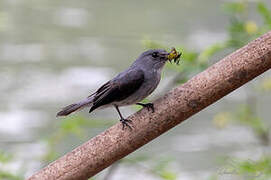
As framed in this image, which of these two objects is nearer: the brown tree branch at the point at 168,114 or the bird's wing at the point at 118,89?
the brown tree branch at the point at 168,114

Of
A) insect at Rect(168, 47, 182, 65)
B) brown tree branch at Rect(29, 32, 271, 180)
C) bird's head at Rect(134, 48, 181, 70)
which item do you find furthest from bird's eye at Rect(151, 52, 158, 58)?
brown tree branch at Rect(29, 32, 271, 180)

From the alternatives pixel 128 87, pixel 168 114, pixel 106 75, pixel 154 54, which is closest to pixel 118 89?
pixel 128 87

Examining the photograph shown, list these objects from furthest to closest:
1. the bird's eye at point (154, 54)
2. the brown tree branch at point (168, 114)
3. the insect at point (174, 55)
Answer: the bird's eye at point (154, 54), the insect at point (174, 55), the brown tree branch at point (168, 114)

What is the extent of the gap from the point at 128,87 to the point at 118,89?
0.06m

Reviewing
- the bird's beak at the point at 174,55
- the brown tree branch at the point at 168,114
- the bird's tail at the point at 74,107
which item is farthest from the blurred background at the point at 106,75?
the brown tree branch at the point at 168,114

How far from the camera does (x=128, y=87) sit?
3.79 meters

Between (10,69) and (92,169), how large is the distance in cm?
684

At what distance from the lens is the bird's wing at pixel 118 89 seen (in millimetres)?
3736

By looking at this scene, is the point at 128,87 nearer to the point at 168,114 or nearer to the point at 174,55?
the point at 174,55

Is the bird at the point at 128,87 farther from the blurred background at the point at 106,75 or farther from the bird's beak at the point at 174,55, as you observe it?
the blurred background at the point at 106,75

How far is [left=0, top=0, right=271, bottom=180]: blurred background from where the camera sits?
22.8ft

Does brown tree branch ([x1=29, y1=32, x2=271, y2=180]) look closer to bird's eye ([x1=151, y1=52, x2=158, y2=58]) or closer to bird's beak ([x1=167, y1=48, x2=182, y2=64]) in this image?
bird's beak ([x1=167, y1=48, x2=182, y2=64])

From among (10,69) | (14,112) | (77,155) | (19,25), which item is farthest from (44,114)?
(77,155)

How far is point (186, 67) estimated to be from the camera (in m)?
4.34
